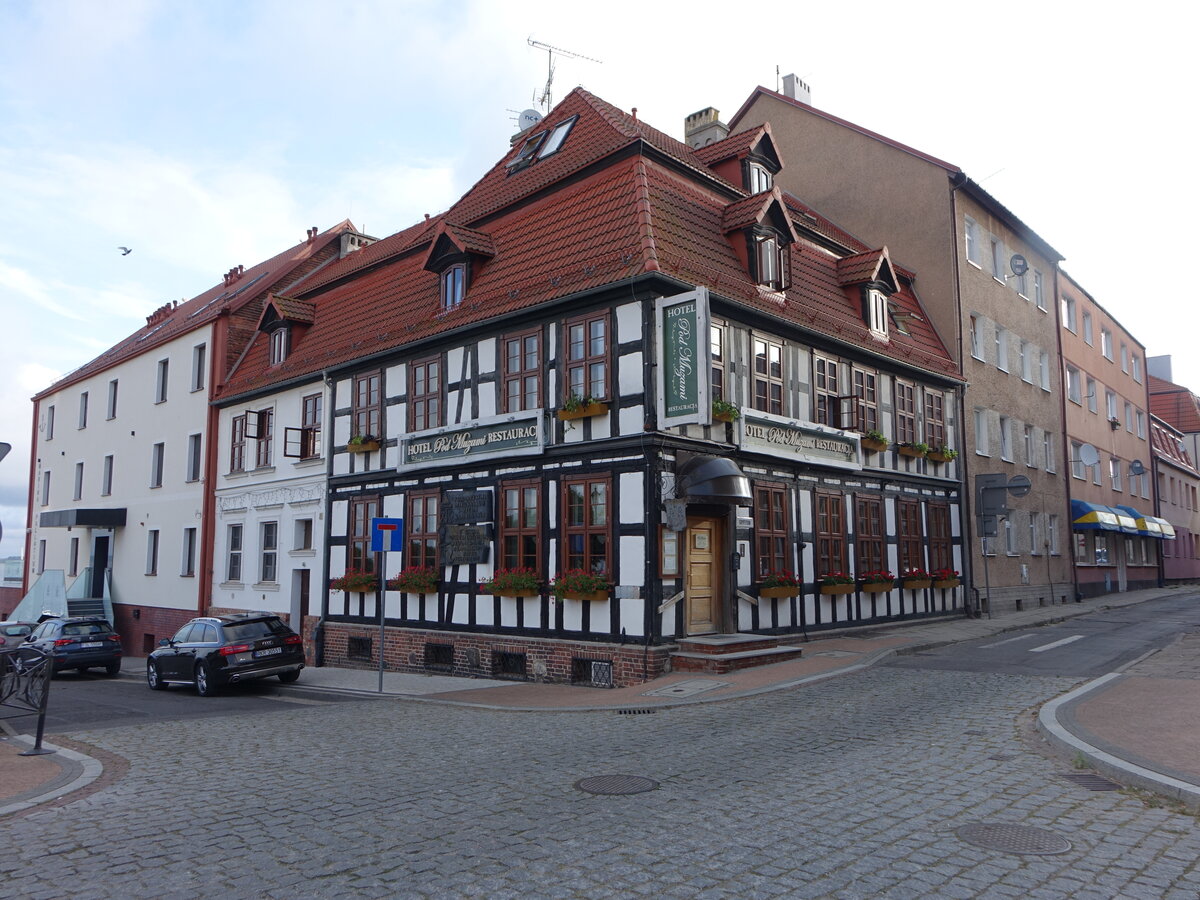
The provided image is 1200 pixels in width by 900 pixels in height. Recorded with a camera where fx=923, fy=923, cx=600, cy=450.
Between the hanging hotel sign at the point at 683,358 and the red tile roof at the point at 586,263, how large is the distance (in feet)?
2.56

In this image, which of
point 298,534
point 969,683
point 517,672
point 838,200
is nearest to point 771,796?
point 969,683

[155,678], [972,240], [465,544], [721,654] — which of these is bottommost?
[155,678]

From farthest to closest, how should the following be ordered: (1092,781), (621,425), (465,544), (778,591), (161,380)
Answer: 1. (161,380)
2. (465,544)
3. (778,591)
4. (621,425)
5. (1092,781)

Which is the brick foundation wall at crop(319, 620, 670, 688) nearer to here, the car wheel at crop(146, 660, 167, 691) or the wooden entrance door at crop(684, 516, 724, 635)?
the wooden entrance door at crop(684, 516, 724, 635)

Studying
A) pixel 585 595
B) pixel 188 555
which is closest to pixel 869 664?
pixel 585 595

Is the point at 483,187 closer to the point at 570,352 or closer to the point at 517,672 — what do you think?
the point at 570,352

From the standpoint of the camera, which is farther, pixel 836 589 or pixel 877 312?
pixel 877 312

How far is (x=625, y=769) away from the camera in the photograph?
8633 mm

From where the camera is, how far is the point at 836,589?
1947 centimetres

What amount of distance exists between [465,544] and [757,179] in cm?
1057

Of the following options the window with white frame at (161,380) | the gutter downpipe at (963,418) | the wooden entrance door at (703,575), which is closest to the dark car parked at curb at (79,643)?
the window with white frame at (161,380)

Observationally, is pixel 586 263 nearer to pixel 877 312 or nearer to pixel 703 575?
pixel 703 575

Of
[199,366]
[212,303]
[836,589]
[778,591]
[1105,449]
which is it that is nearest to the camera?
[778,591]

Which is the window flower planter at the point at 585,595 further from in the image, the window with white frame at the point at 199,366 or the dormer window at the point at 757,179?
the window with white frame at the point at 199,366
